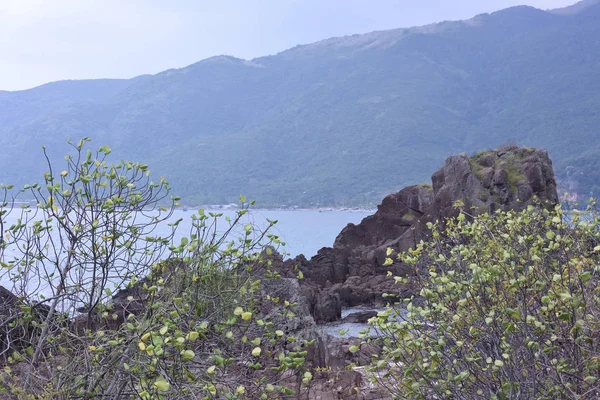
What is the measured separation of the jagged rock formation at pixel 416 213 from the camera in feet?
113

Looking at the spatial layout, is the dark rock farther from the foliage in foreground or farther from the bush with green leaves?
the bush with green leaves

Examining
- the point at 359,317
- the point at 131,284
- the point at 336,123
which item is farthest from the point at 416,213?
the point at 336,123

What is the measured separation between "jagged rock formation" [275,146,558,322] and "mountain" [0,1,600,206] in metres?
44.2

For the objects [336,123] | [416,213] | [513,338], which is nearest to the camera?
[513,338]

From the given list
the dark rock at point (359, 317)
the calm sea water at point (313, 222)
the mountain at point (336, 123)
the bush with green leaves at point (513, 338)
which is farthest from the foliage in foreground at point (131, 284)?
the mountain at point (336, 123)

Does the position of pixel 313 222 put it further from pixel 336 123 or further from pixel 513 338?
pixel 513 338

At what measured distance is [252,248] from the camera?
6.15 metres

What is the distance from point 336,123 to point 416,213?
120 metres

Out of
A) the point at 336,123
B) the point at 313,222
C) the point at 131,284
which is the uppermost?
the point at 336,123

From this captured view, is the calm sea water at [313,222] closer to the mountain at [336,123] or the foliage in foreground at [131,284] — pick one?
the mountain at [336,123]

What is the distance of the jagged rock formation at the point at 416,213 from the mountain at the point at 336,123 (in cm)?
4423

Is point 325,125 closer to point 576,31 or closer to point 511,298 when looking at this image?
point 576,31

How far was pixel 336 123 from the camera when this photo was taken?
162125 millimetres

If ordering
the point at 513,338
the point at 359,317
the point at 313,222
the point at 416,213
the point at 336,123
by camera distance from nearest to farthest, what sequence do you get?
the point at 513,338 < the point at 359,317 < the point at 416,213 < the point at 313,222 < the point at 336,123
